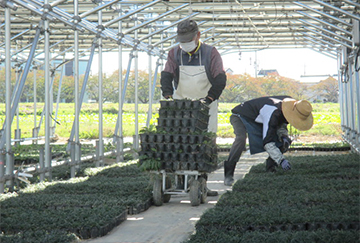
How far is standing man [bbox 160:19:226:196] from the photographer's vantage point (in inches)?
245

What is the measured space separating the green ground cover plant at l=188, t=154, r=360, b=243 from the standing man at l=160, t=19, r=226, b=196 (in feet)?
3.42

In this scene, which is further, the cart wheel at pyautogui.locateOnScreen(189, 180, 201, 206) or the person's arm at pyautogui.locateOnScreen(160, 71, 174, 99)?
the person's arm at pyautogui.locateOnScreen(160, 71, 174, 99)

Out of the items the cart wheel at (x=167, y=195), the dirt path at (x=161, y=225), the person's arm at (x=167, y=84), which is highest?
the person's arm at (x=167, y=84)

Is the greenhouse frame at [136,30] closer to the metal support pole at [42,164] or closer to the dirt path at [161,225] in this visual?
the metal support pole at [42,164]

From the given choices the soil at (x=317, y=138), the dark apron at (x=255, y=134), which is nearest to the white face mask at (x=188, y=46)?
the dark apron at (x=255, y=134)

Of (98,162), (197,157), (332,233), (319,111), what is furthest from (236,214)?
(319,111)

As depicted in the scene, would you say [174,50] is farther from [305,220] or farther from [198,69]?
[305,220]

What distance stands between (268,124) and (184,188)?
1473mm

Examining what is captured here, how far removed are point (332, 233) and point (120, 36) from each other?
26.0 feet

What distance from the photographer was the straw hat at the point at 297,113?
21.6 feet

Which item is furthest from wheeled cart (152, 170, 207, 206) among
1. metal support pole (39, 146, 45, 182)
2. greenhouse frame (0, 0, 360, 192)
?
metal support pole (39, 146, 45, 182)

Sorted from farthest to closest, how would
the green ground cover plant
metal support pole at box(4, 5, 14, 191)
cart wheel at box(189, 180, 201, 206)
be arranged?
metal support pole at box(4, 5, 14, 191), cart wheel at box(189, 180, 201, 206), the green ground cover plant

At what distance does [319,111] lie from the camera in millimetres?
23594

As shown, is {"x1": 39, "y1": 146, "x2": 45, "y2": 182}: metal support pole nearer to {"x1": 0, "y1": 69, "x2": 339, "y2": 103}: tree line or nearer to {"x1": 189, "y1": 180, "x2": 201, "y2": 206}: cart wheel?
{"x1": 189, "y1": 180, "x2": 201, "y2": 206}: cart wheel
